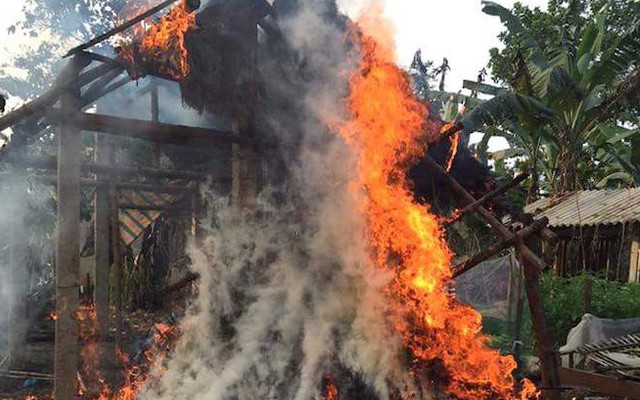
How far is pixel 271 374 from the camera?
5891 mm

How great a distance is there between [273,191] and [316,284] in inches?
43.3

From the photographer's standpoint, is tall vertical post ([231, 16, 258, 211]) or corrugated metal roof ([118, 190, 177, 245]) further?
corrugated metal roof ([118, 190, 177, 245])

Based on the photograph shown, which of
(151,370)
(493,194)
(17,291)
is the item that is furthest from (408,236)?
(17,291)

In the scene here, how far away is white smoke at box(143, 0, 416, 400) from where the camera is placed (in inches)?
225

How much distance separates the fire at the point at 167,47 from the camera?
5.53m

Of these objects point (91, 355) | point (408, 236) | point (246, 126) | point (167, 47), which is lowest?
point (91, 355)

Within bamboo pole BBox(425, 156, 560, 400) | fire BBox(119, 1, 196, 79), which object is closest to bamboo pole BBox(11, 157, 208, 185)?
fire BBox(119, 1, 196, 79)

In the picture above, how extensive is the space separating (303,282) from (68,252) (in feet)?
7.57

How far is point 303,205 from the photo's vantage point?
20.4 ft

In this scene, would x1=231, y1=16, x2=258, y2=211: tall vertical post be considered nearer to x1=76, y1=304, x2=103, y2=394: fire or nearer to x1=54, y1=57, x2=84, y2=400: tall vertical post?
x1=54, y1=57, x2=84, y2=400: tall vertical post

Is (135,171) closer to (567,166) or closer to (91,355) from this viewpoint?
(91,355)

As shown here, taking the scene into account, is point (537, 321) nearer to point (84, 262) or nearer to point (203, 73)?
point (203, 73)

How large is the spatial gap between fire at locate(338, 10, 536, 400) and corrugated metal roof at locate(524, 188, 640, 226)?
9315 mm

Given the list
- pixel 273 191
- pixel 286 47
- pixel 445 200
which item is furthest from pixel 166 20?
pixel 445 200
